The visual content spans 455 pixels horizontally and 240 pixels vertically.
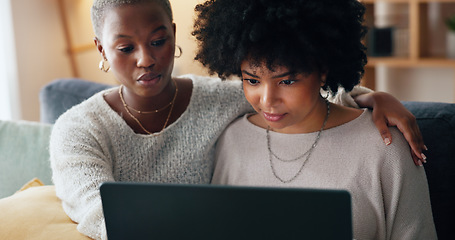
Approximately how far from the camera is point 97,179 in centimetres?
129

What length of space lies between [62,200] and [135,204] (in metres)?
0.58

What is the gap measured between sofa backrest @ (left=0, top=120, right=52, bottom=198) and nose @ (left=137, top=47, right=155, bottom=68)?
28.0 inches

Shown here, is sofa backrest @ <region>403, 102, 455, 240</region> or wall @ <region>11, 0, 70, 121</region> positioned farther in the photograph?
wall @ <region>11, 0, 70, 121</region>

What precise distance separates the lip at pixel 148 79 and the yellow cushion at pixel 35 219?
1.30 ft

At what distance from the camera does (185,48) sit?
9.95 ft

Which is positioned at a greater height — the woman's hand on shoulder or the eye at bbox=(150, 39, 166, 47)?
the eye at bbox=(150, 39, 166, 47)

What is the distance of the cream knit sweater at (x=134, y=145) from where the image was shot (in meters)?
1.33

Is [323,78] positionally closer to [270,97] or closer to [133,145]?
[270,97]

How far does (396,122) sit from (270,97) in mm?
328

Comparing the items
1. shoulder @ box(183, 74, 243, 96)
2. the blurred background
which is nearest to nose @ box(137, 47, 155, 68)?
shoulder @ box(183, 74, 243, 96)

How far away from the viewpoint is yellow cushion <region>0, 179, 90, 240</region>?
4.24 feet

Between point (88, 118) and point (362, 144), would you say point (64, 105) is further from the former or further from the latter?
point (362, 144)

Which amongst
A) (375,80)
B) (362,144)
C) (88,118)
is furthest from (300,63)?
(375,80)

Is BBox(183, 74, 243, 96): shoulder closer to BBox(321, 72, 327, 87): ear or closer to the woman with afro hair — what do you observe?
the woman with afro hair
